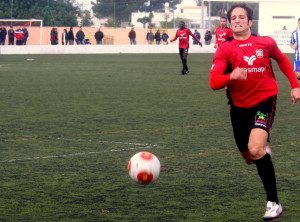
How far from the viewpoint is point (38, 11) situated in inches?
3351

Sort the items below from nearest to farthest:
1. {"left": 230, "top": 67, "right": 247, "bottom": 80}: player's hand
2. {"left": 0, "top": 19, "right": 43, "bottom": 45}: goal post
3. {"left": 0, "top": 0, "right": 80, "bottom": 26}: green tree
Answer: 1. {"left": 230, "top": 67, "right": 247, "bottom": 80}: player's hand
2. {"left": 0, "top": 19, "right": 43, "bottom": 45}: goal post
3. {"left": 0, "top": 0, "right": 80, "bottom": 26}: green tree

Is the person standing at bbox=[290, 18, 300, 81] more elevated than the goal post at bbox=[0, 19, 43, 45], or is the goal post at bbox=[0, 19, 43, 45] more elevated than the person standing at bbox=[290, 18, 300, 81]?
the person standing at bbox=[290, 18, 300, 81]

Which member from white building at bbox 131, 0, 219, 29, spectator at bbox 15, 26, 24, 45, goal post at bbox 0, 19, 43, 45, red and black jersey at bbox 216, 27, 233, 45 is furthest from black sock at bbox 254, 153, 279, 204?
white building at bbox 131, 0, 219, 29

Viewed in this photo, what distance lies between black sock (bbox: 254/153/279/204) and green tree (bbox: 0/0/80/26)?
65309 mm

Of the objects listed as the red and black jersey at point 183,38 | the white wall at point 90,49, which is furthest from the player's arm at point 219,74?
the white wall at point 90,49

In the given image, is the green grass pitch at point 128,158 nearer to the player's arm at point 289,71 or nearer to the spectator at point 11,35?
the player's arm at point 289,71

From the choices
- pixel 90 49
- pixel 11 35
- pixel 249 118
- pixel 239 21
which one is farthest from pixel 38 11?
pixel 249 118

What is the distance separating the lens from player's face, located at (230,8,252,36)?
7.03 meters

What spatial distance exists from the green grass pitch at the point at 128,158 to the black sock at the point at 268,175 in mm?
252

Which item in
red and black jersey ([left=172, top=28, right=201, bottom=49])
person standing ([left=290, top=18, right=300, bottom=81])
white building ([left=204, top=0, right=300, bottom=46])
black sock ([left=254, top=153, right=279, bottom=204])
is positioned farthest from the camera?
white building ([left=204, top=0, right=300, bottom=46])

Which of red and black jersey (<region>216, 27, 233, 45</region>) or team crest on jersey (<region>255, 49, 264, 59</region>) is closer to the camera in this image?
team crest on jersey (<region>255, 49, 264, 59</region>)

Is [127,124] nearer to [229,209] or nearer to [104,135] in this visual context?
[104,135]

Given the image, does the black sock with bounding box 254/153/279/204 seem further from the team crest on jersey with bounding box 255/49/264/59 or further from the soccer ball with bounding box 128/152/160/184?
the soccer ball with bounding box 128/152/160/184

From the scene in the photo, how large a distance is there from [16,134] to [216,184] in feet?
16.2
